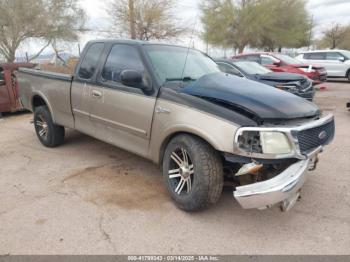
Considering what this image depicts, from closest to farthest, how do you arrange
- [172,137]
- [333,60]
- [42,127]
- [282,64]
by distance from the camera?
[172,137]
[42,127]
[282,64]
[333,60]

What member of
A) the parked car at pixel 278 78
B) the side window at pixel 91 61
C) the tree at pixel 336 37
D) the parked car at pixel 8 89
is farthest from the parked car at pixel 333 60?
the tree at pixel 336 37

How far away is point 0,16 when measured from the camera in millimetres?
18500

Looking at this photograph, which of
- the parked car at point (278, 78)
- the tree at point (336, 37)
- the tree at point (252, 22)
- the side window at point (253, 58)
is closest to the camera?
the parked car at point (278, 78)

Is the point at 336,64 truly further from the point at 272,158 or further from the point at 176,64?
the point at 272,158

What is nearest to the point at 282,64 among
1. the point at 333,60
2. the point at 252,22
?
the point at 333,60

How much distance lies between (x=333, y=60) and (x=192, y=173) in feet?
51.1

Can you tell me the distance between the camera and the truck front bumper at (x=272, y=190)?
265 cm

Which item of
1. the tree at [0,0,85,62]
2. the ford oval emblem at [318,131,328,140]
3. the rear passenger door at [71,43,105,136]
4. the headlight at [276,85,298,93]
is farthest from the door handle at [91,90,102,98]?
the tree at [0,0,85,62]

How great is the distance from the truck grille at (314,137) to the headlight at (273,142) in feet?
0.57

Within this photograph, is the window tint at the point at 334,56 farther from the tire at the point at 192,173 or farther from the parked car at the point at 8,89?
the tire at the point at 192,173

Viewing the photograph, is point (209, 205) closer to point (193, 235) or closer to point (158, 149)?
point (193, 235)

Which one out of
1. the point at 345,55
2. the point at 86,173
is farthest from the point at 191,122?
the point at 345,55

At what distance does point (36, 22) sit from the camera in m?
20.0

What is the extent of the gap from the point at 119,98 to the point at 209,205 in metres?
1.73
